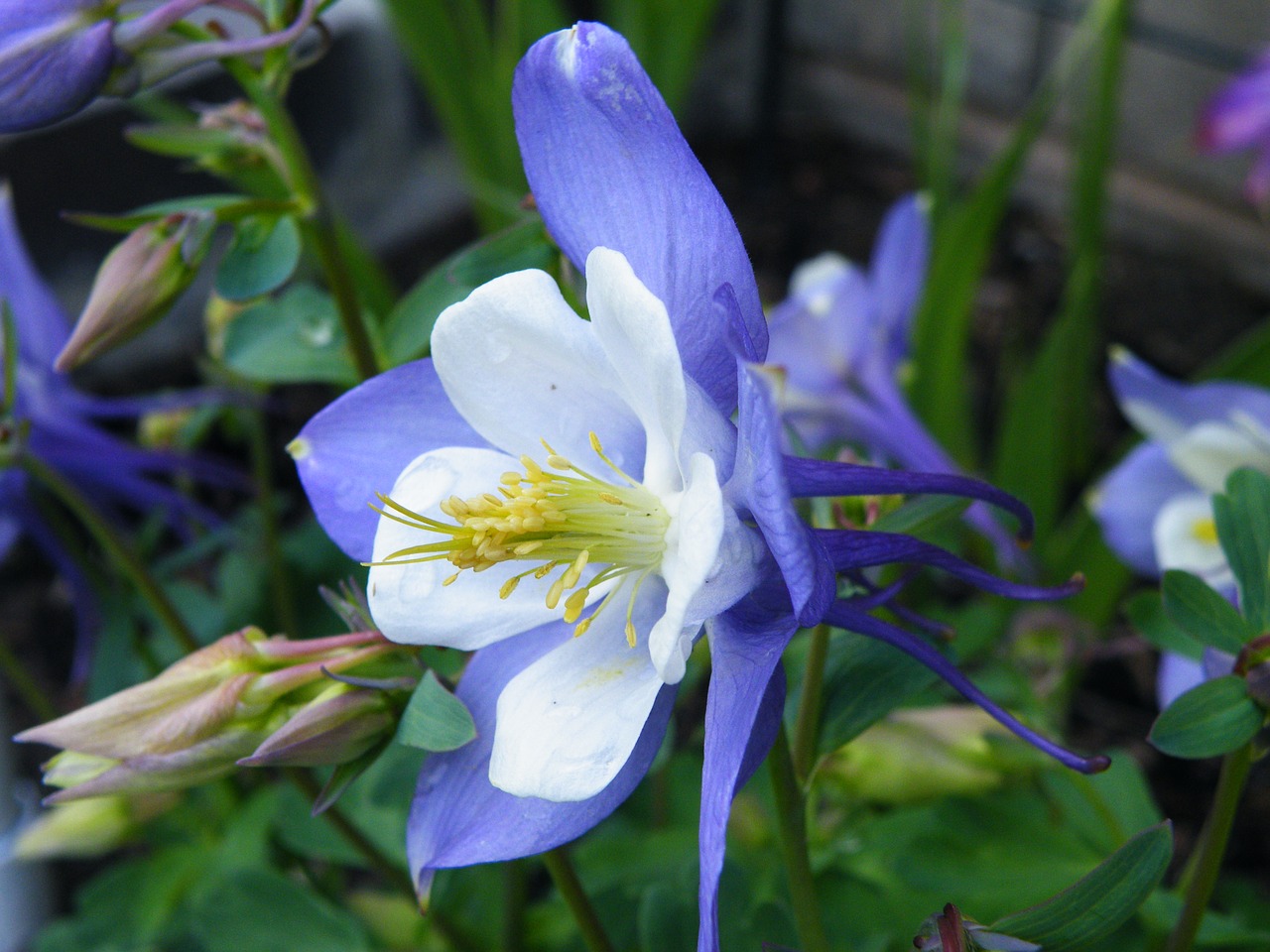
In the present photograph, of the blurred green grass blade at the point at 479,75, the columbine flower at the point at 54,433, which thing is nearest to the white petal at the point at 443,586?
the columbine flower at the point at 54,433

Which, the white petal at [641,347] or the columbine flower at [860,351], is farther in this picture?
the columbine flower at [860,351]

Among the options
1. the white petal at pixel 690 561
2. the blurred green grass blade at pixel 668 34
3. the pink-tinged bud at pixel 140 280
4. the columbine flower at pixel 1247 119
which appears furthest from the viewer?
the blurred green grass blade at pixel 668 34

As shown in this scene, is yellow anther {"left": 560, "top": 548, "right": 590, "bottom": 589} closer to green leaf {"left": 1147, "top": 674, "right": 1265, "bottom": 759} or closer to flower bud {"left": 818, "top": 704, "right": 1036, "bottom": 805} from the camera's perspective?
green leaf {"left": 1147, "top": 674, "right": 1265, "bottom": 759}

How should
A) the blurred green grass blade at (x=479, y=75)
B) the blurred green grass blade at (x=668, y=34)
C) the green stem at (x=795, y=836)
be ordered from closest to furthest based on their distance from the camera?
the green stem at (x=795, y=836) → the blurred green grass blade at (x=479, y=75) → the blurred green grass blade at (x=668, y=34)

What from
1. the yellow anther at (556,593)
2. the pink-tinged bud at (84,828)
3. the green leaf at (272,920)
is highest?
the yellow anther at (556,593)

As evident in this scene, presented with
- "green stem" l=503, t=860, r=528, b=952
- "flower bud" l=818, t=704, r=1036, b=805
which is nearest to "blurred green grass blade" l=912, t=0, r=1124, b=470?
"flower bud" l=818, t=704, r=1036, b=805

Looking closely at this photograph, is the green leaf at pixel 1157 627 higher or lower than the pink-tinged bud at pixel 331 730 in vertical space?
lower

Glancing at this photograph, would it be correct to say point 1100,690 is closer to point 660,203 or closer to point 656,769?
point 656,769

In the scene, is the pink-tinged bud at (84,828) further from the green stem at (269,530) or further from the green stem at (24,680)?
the green stem at (269,530)
